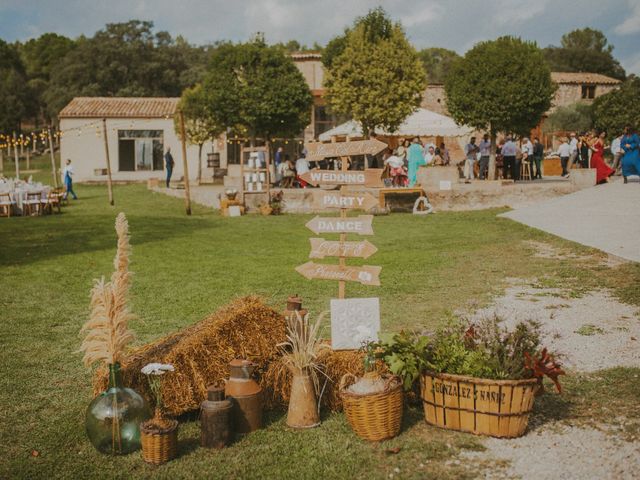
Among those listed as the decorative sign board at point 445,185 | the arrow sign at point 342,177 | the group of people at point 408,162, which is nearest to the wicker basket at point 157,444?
the arrow sign at point 342,177

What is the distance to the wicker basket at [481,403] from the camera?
441 centimetres

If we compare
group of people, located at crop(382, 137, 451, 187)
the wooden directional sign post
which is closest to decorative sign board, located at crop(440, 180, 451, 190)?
group of people, located at crop(382, 137, 451, 187)

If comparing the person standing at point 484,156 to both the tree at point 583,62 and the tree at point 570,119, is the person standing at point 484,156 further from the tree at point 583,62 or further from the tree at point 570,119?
the tree at point 583,62

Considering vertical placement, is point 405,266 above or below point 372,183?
below

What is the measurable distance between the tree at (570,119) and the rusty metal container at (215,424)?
4592 centimetres

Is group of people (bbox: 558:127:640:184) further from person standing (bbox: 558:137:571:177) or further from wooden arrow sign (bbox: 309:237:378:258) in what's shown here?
wooden arrow sign (bbox: 309:237:378:258)

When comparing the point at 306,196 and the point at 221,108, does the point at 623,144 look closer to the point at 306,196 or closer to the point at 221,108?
the point at 306,196

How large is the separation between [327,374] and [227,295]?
437cm

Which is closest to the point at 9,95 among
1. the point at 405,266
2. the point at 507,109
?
the point at 507,109

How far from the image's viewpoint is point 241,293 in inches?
368

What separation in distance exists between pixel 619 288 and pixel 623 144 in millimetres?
12592

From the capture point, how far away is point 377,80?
1073 inches

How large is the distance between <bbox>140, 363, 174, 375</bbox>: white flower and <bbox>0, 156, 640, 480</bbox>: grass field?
1.58ft

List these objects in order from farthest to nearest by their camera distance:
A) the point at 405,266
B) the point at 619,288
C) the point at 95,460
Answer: the point at 405,266
the point at 619,288
the point at 95,460
